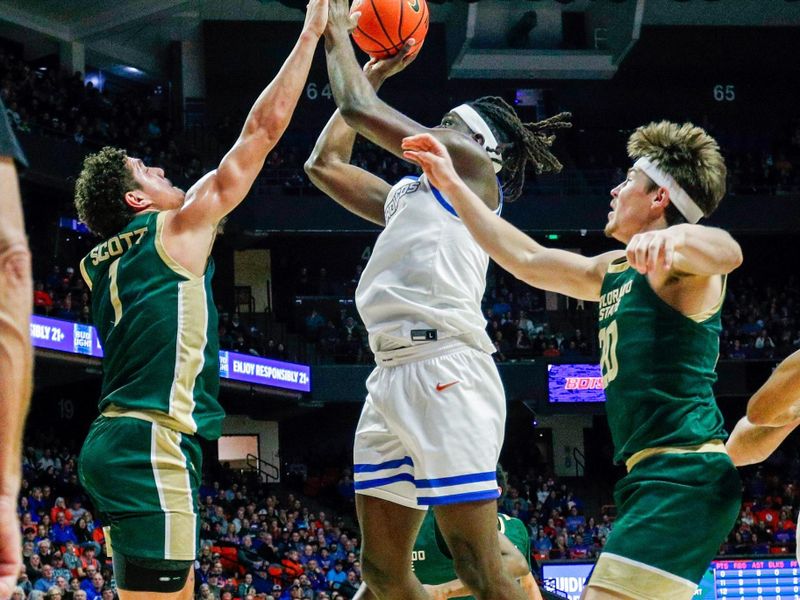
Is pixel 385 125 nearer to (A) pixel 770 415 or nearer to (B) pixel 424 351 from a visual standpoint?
(B) pixel 424 351

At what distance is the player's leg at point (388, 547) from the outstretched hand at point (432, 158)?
51.8 inches

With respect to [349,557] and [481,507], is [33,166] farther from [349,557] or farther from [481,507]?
[481,507]

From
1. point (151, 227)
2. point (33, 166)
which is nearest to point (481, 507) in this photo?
point (151, 227)

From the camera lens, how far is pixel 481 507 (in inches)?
172

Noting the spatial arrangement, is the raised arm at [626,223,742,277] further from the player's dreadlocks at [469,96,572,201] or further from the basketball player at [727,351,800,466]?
the player's dreadlocks at [469,96,572,201]

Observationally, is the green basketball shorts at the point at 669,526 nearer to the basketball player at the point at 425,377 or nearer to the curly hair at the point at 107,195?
the basketball player at the point at 425,377

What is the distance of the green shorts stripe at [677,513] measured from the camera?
3762 mm

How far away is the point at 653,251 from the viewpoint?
346 centimetres

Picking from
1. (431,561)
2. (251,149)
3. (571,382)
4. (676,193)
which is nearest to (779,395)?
(676,193)

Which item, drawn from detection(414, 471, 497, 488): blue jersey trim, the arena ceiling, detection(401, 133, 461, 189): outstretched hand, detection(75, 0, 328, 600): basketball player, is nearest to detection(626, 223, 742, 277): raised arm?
detection(401, 133, 461, 189): outstretched hand

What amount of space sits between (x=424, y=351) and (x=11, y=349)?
8.61ft

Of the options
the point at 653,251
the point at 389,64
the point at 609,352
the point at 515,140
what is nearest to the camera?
the point at 653,251

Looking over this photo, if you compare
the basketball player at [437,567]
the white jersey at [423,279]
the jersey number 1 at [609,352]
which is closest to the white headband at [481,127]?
the white jersey at [423,279]

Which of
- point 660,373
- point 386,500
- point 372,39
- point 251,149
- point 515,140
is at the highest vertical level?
point 372,39
